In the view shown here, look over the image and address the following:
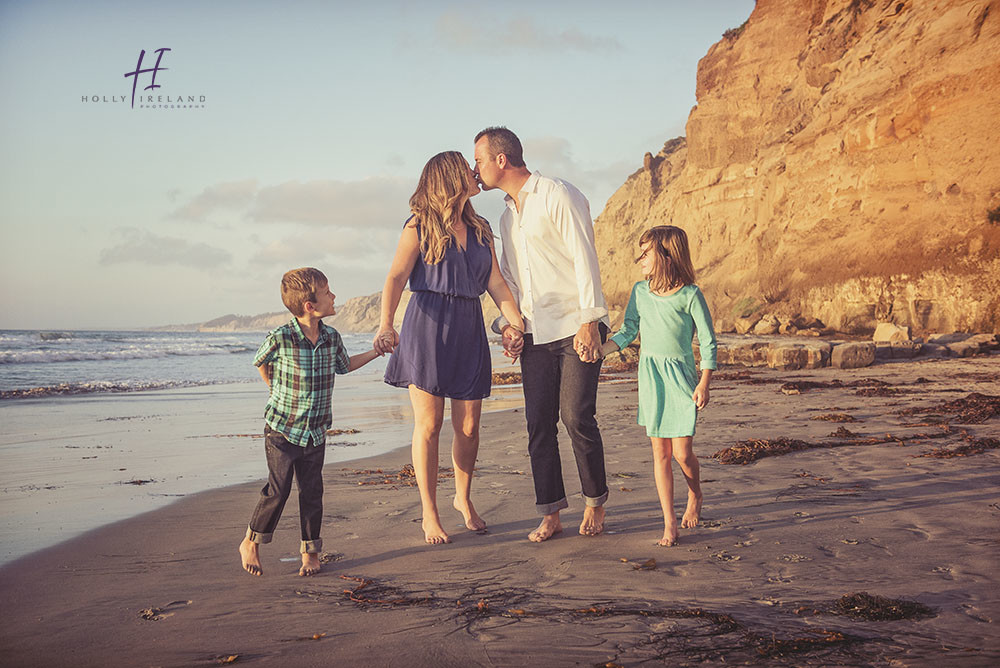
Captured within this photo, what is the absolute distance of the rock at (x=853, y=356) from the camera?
13562mm

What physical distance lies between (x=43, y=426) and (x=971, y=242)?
22.1m

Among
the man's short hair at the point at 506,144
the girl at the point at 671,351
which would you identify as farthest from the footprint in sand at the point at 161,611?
the man's short hair at the point at 506,144

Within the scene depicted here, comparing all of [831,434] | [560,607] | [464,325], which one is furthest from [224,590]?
[831,434]

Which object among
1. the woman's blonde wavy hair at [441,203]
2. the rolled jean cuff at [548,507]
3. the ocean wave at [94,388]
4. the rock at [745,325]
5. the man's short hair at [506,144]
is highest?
the man's short hair at [506,144]

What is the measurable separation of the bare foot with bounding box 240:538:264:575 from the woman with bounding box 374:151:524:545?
83 cm

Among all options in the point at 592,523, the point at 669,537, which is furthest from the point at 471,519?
the point at 669,537

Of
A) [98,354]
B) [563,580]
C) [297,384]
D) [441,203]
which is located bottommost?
[563,580]

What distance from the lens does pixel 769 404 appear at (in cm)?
873

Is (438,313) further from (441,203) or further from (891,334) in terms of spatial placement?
(891,334)

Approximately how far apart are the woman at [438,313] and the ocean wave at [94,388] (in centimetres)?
1283

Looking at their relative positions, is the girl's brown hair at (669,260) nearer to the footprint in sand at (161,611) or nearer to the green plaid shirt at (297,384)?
the green plaid shirt at (297,384)

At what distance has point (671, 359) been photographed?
3.70m

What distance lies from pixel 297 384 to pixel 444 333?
0.78 m

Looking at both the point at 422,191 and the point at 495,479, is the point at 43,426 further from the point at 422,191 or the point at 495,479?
the point at 422,191
